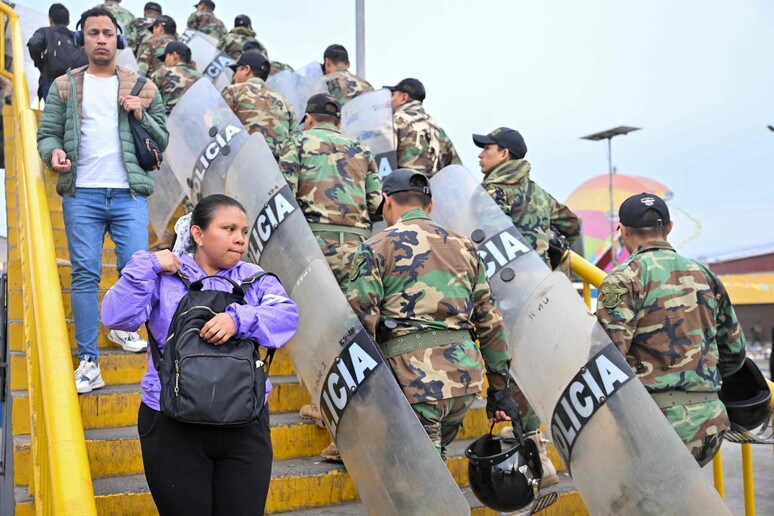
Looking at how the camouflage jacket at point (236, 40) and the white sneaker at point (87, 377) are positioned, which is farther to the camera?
the camouflage jacket at point (236, 40)

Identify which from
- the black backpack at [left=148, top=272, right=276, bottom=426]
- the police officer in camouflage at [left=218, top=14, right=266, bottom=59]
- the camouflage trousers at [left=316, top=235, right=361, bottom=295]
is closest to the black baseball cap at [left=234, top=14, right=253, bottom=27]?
the police officer in camouflage at [left=218, top=14, right=266, bottom=59]

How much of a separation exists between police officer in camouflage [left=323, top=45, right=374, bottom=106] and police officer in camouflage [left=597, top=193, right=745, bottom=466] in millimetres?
4645

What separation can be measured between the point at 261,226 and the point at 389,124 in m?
2.17

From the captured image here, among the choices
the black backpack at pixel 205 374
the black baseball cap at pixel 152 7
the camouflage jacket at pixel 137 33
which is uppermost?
the black baseball cap at pixel 152 7

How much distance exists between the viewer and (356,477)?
3648 mm

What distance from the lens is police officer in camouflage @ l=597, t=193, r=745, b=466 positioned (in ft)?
11.7

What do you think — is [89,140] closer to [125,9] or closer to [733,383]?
[733,383]

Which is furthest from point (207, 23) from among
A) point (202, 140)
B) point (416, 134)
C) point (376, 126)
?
point (202, 140)

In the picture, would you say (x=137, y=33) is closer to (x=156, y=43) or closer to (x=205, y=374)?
(x=156, y=43)

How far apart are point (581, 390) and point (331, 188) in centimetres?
191

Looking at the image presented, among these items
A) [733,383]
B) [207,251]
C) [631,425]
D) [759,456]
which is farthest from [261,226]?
[759,456]

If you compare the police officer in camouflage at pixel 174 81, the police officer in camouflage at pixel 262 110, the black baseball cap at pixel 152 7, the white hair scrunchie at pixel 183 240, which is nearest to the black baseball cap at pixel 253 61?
the police officer in camouflage at pixel 262 110

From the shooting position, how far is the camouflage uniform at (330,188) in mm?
4820

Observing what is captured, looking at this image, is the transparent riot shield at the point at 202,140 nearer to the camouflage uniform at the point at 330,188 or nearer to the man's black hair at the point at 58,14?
the camouflage uniform at the point at 330,188
